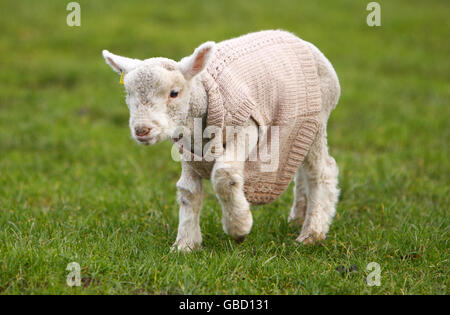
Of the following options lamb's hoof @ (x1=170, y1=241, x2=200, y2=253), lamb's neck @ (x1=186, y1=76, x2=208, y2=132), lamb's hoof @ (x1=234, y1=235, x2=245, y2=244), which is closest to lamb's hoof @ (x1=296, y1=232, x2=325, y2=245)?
lamb's hoof @ (x1=234, y1=235, x2=245, y2=244)

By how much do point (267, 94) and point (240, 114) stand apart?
31cm

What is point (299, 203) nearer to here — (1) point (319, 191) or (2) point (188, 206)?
(1) point (319, 191)

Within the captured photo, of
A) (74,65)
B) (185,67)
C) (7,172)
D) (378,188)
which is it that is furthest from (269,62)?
(74,65)

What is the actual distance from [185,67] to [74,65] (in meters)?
7.33

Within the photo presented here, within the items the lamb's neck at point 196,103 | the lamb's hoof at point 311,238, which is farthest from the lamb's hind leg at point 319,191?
the lamb's neck at point 196,103

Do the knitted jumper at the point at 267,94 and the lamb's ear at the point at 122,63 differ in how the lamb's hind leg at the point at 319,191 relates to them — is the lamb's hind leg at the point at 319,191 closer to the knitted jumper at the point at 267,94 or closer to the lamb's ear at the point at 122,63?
the knitted jumper at the point at 267,94

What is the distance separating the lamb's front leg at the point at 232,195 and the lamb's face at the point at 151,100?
46 cm

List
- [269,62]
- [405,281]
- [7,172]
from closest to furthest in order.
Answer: [405,281]
[269,62]
[7,172]

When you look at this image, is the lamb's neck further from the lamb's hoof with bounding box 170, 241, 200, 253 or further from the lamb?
the lamb's hoof with bounding box 170, 241, 200, 253

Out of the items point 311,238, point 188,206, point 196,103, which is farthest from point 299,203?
point 196,103

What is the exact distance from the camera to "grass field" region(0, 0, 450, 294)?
3516mm

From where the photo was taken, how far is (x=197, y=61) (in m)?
3.33

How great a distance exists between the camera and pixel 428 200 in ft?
17.6
